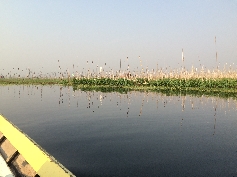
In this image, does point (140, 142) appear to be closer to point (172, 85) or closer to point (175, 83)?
point (175, 83)

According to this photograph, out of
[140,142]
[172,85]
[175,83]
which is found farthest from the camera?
[172,85]

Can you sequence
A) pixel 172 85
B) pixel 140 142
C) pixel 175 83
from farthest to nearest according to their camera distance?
pixel 172 85 < pixel 175 83 < pixel 140 142

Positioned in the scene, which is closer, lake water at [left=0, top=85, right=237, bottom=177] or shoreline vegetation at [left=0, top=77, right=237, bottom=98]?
lake water at [left=0, top=85, right=237, bottom=177]

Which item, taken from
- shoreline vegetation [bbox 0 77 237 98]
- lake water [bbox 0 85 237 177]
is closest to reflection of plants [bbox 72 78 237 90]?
shoreline vegetation [bbox 0 77 237 98]

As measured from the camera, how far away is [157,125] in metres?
10.1

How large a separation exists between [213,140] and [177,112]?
5590 mm

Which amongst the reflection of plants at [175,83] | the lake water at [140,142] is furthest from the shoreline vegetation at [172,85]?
the lake water at [140,142]

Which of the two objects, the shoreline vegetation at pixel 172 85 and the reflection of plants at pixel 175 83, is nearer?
the shoreline vegetation at pixel 172 85

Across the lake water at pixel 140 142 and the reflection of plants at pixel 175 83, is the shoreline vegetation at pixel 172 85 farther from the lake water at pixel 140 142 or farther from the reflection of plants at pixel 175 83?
the lake water at pixel 140 142

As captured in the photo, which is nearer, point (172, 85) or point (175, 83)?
point (175, 83)

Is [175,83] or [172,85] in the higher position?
[175,83]

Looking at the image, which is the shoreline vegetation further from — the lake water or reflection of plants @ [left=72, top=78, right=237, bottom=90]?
the lake water

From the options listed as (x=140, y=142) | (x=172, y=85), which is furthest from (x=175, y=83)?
(x=140, y=142)

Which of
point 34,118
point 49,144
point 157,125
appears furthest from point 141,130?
point 34,118
